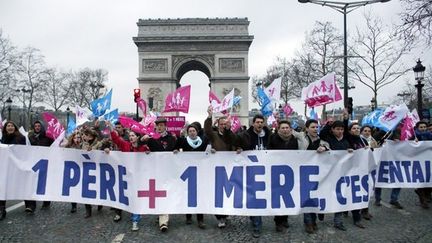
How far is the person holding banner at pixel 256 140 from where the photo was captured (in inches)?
230

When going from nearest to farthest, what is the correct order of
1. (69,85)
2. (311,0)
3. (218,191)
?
(218,191), (311,0), (69,85)

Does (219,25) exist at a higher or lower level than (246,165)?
higher

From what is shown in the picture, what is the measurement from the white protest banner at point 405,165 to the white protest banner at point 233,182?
4.10 feet

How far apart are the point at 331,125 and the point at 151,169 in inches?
112

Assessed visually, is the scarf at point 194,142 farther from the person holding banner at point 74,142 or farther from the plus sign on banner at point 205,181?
the person holding banner at point 74,142

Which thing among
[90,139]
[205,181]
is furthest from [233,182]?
[90,139]

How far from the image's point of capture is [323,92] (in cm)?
791

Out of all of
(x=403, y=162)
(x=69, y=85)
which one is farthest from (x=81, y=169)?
(x=69, y=85)

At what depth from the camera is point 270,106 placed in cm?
870

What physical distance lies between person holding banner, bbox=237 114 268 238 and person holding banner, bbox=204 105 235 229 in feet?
0.67

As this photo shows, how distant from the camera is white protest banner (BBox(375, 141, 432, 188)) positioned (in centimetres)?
725

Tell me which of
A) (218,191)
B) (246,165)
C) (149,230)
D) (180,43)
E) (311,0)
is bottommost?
(149,230)

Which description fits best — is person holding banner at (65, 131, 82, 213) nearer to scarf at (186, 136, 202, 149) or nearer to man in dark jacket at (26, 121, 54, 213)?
man in dark jacket at (26, 121, 54, 213)

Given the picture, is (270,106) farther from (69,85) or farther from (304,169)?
(69,85)
